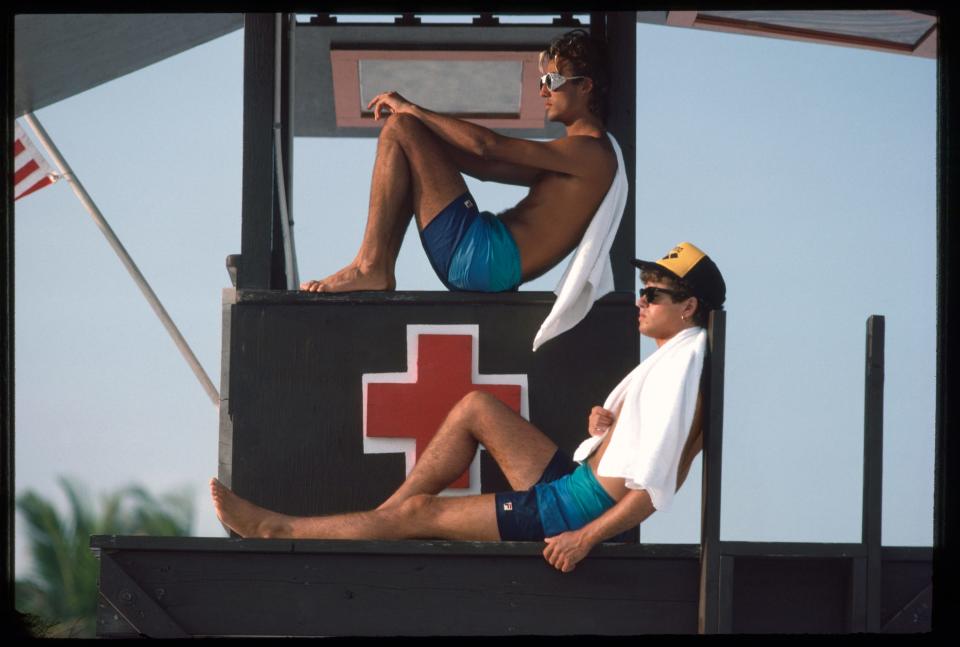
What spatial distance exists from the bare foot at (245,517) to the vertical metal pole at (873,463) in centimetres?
181

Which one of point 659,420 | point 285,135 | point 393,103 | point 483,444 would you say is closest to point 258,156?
point 285,135

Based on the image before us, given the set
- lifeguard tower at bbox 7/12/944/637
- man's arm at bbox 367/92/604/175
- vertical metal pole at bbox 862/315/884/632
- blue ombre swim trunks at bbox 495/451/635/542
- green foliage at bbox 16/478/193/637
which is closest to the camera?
vertical metal pole at bbox 862/315/884/632

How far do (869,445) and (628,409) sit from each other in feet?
2.41

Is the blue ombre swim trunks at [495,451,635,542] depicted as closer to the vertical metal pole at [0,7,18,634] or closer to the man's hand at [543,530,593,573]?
the man's hand at [543,530,593,573]

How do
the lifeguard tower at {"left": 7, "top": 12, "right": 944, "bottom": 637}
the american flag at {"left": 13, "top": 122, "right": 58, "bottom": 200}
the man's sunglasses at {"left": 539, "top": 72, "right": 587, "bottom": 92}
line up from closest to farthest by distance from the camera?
the lifeguard tower at {"left": 7, "top": 12, "right": 944, "bottom": 637} < the man's sunglasses at {"left": 539, "top": 72, "right": 587, "bottom": 92} < the american flag at {"left": 13, "top": 122, "right": 58, "bottom": 200}

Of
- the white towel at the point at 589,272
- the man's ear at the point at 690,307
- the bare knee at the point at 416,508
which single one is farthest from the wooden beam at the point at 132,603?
the man's ear at the point at 690,307

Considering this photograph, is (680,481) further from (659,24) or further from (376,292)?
(659,24)

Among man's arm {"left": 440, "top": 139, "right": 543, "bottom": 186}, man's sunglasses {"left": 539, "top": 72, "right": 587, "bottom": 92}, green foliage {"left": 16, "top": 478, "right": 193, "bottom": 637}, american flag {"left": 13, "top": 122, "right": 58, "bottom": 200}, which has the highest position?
american flag {"left": 13, "top": 122, "right": 58, "bottom": 200}

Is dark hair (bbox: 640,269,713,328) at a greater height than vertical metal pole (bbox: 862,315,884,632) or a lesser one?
greater

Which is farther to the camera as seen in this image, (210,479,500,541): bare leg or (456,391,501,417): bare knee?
(456,391,501,417): bare knee

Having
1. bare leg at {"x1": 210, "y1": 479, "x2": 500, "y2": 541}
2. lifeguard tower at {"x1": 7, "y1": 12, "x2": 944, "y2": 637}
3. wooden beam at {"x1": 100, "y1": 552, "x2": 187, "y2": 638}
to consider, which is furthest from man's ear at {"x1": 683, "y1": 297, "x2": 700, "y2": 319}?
wooden beam at {"x1": 100, "y1": 552, "x2": 187, "y2": 638}

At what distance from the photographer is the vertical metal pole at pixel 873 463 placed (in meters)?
4.93

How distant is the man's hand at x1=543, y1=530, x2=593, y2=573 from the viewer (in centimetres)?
509

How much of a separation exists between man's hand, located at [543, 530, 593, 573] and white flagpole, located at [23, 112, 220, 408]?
17.8 ft
